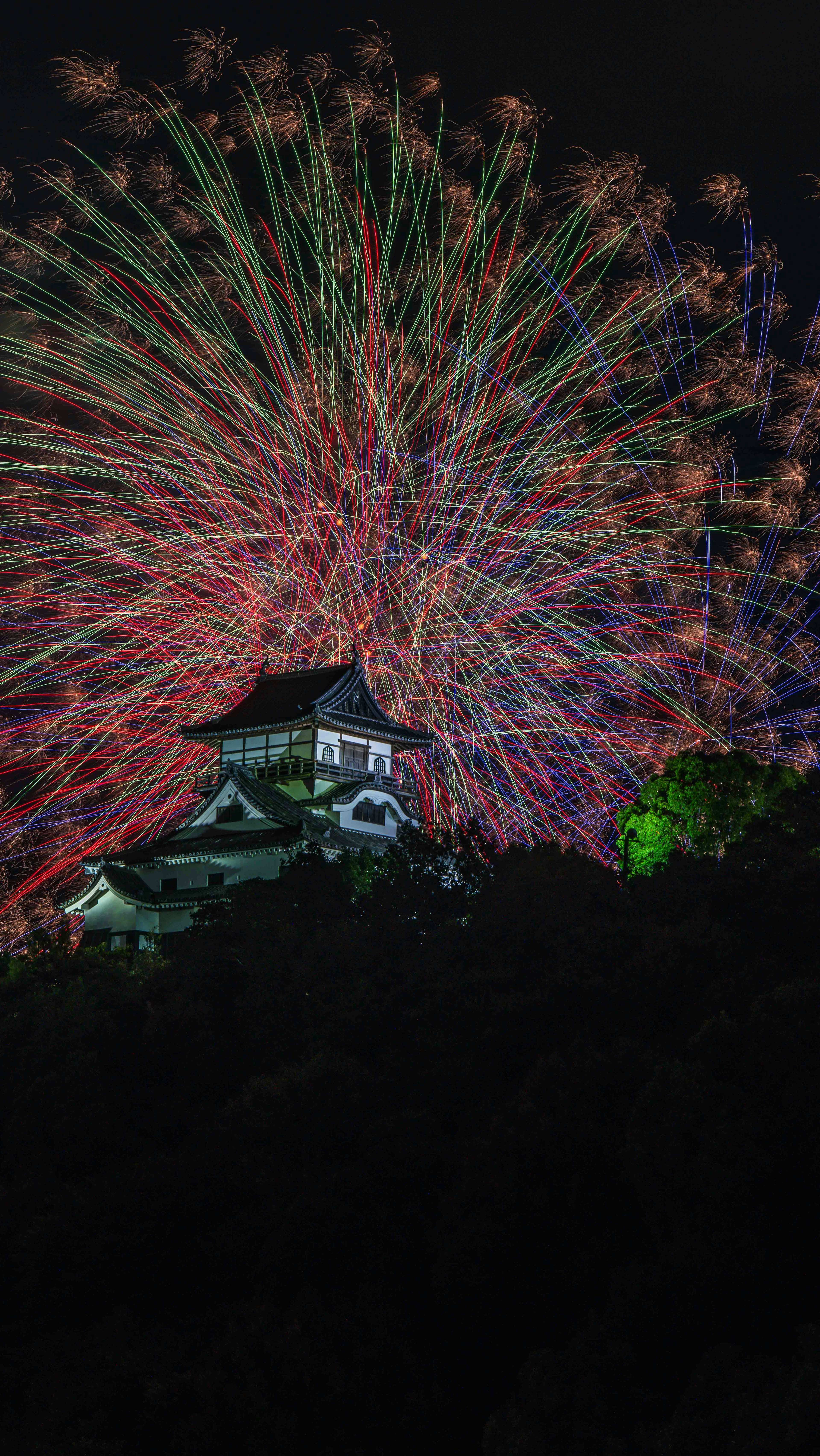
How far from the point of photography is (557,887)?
96.4 ft

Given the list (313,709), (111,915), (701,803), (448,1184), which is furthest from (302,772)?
(448,1184)

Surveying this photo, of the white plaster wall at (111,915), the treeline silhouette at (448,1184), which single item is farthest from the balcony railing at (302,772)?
the treeline silhouette at (448,1184)

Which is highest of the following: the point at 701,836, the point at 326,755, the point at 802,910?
the point at 326,755

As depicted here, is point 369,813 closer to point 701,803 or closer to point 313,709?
point 313,709

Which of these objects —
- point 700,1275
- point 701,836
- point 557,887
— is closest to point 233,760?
point 701,836

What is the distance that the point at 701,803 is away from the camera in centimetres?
3834

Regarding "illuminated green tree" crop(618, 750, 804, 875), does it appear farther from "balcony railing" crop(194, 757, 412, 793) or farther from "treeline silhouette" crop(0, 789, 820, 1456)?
"balcony railing" crop(194, 757, 412, 793)

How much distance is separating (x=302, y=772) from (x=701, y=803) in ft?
41.1

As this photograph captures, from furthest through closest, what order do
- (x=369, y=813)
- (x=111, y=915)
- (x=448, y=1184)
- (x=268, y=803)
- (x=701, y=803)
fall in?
(x=369, y=813)
(x=111, y=915)
(x=268, y=803)
(x=701, y=803)
(x=448, y=1184)

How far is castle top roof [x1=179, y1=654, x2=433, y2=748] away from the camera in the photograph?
45.2 metres

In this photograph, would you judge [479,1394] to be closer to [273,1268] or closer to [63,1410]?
[273,1268]

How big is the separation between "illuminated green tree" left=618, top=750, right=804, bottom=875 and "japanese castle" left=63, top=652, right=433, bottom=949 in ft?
26.3

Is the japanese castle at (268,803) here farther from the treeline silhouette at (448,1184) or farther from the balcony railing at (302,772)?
the treeline silhouette at (448,1184)

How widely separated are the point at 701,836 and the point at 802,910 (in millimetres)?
12447
